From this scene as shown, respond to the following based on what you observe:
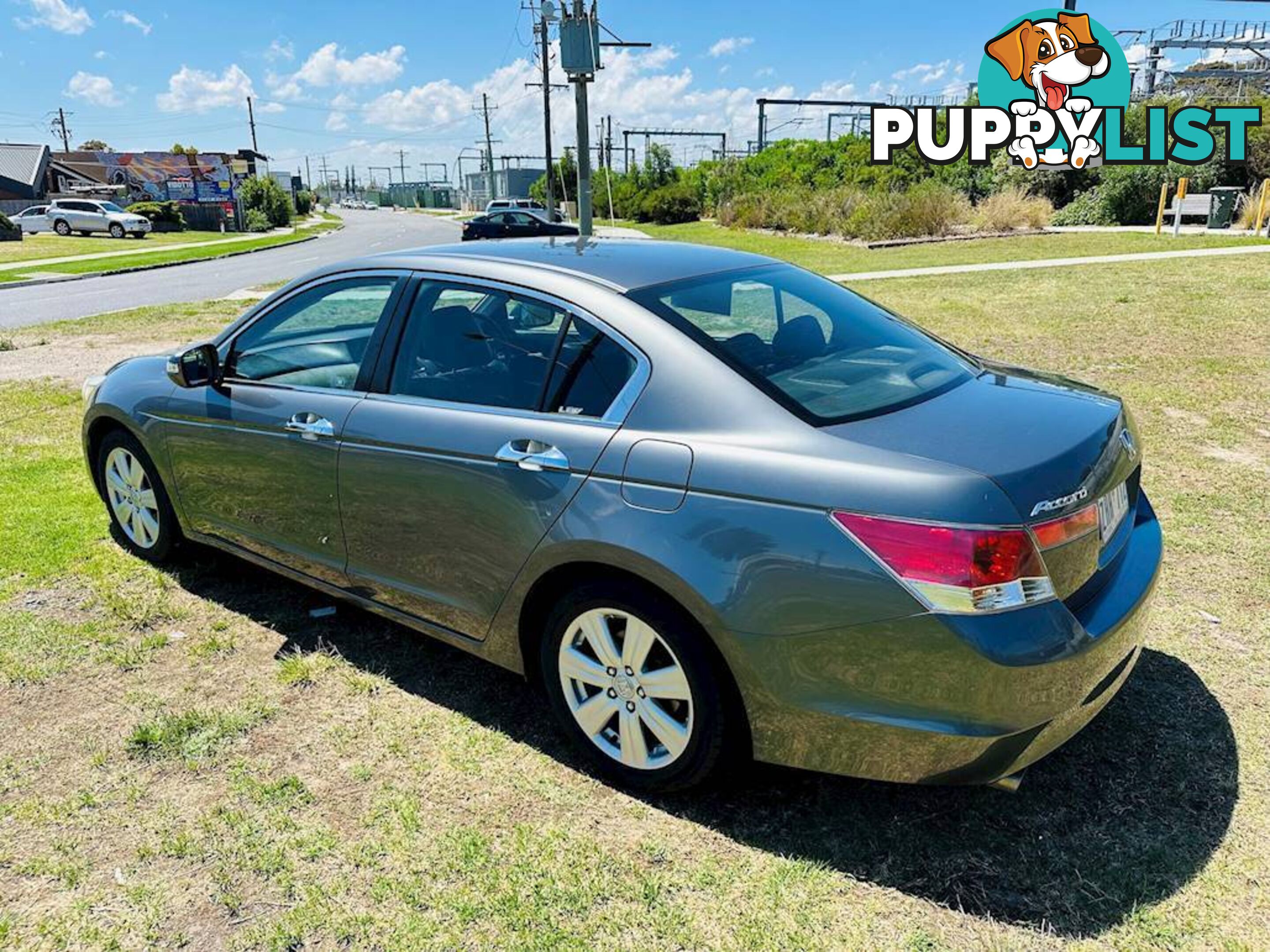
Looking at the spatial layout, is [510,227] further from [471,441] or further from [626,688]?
[626,688]

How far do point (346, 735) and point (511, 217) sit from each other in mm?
33051

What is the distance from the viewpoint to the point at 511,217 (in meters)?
34.4

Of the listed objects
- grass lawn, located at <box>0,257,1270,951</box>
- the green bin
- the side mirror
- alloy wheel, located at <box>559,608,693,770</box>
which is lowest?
grass lawn, located at <box>0,257,1270,951</box>

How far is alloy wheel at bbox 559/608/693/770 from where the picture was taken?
269 centimetres

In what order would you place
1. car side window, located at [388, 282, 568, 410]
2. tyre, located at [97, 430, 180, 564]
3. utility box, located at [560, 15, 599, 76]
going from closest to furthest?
1. car side window, located at [388, 282, 568, 410]
2. tyre, located at [97, 430, 180, 564]
3. utility box, located at [560, 15, 599, 76]

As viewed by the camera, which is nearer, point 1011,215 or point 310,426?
point 310,426

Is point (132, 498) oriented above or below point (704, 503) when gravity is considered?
below

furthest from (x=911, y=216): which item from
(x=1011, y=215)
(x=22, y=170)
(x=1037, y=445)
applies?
(x=22, y=170)

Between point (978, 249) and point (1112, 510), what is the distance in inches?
790

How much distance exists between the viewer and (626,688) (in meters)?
2.79

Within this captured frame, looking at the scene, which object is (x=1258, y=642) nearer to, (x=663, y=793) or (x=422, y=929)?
(x=663, y=793)

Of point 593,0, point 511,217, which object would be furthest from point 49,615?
point 511,217

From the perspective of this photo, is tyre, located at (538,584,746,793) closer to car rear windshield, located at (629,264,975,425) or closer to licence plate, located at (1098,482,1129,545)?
car rear windshield, located at (629,264,975,425)

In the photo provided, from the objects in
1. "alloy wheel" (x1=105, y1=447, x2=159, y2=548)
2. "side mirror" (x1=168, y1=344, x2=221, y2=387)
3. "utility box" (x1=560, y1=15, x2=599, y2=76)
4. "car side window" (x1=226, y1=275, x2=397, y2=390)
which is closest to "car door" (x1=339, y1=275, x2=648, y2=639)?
"car side window" (x1=226, y1=275, x2=397, y2=390)
